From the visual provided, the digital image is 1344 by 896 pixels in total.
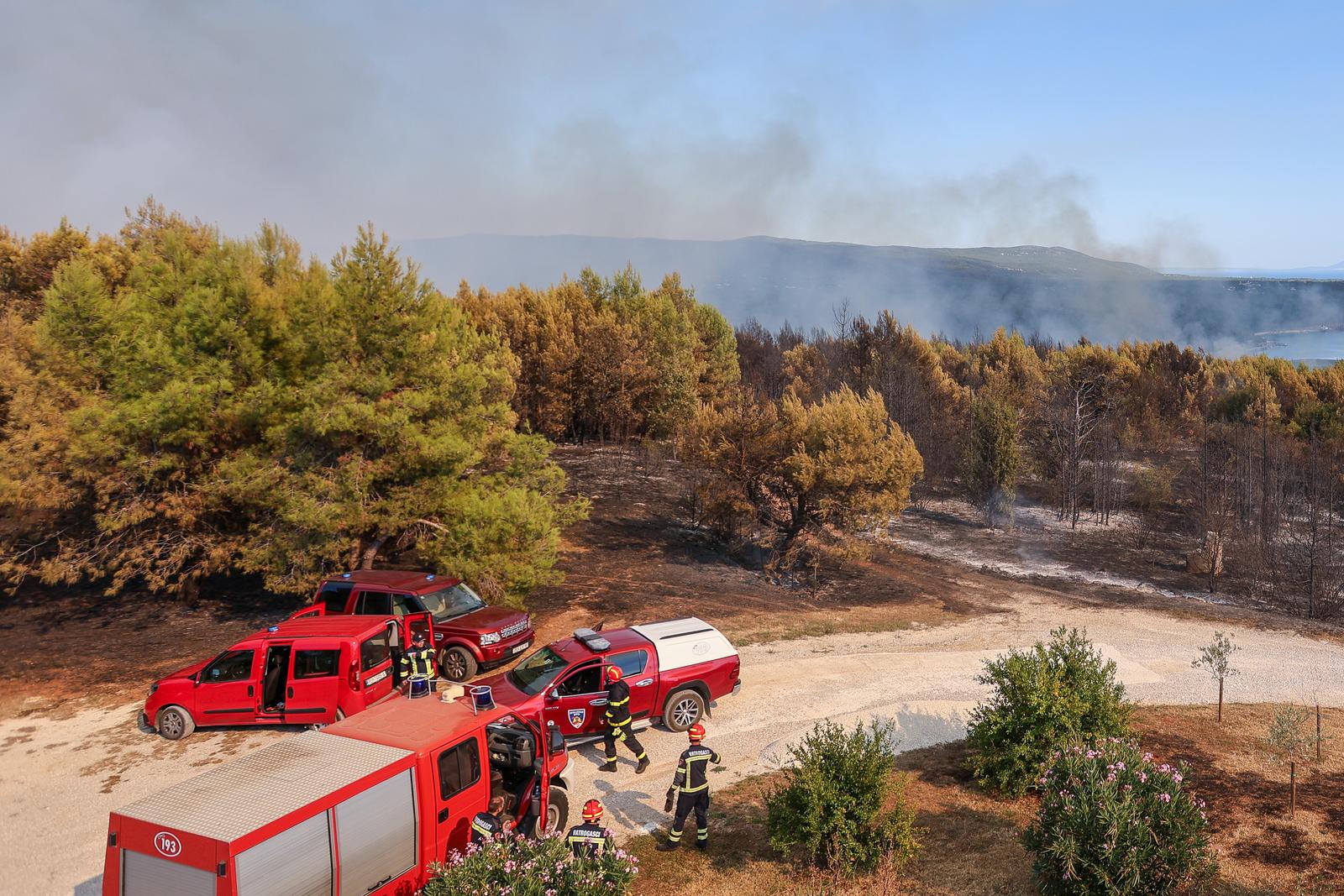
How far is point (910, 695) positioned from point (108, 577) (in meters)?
22.3

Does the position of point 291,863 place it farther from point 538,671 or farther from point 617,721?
point 538,671

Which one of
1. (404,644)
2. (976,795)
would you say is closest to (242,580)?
(404,644)

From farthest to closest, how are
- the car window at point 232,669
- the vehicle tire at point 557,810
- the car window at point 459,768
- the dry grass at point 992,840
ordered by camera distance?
the car window at point 232,669 → the vehicle tire at point 557,810 → the dry grass at point 992,840 → the car window at point 459,768

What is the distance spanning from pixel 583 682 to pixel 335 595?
252 inches

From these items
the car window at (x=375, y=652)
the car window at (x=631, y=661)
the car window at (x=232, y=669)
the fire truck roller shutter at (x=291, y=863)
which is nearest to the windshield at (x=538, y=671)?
the car window at (x=631, y=661)

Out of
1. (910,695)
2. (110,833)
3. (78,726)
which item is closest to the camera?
(110,833)

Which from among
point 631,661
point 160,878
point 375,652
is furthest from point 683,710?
point 160,878

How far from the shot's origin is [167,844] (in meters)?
6.29

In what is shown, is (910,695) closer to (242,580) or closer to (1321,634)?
(1321,634)

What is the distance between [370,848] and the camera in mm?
7070

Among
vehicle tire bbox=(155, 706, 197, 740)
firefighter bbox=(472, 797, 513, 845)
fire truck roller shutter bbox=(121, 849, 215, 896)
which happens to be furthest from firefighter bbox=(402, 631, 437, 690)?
→ fire truck roller shutter bbox=(121, 849, 215, 896)

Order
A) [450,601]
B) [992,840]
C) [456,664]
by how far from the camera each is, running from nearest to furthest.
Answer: [992,840] → [456,664] → [450,601]

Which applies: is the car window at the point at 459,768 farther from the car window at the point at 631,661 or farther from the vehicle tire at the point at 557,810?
the car window at the point at 631,661

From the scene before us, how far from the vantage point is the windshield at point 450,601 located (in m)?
15.5
